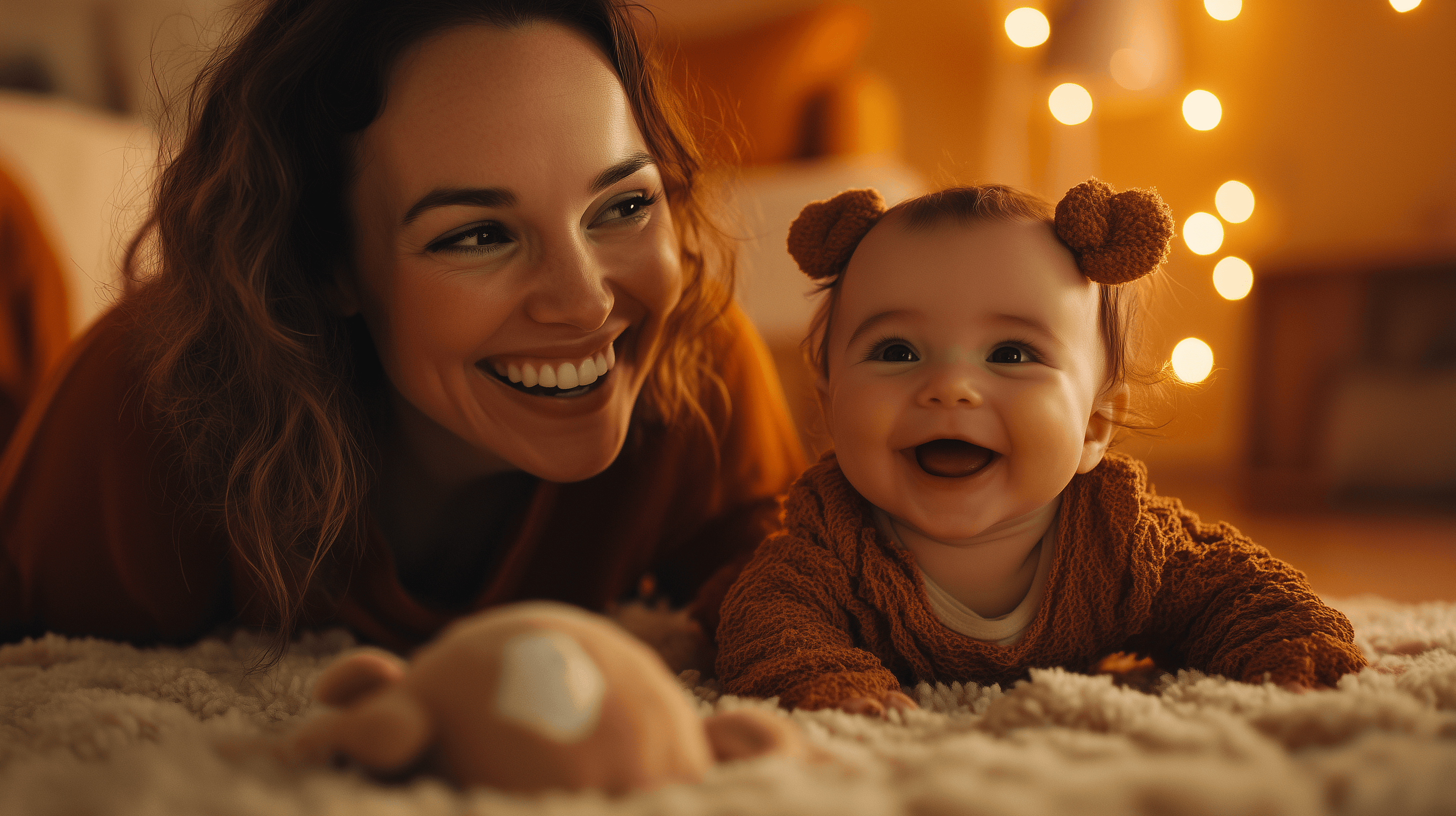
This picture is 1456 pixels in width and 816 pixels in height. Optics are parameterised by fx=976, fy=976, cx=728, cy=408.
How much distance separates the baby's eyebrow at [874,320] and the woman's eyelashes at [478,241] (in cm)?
33

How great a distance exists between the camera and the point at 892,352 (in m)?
0.85

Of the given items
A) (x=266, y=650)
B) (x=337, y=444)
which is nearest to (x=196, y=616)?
(x=266, y=650)

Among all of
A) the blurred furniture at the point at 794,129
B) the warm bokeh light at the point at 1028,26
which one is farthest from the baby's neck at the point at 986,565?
the warm bokeh light at the point at 1028,26

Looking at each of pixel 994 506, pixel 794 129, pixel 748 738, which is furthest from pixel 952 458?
pixel 794 129

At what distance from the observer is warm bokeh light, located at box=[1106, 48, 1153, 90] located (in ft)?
9.45

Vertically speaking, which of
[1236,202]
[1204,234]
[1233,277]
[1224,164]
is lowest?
[1233,277]

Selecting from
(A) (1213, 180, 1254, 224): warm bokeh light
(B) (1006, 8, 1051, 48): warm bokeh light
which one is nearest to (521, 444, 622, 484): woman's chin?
(A) (1213, 180, 1254, 224): warm bokeh light

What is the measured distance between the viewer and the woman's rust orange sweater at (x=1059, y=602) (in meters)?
0.79

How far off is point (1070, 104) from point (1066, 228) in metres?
2.75

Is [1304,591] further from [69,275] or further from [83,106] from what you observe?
[83,106]

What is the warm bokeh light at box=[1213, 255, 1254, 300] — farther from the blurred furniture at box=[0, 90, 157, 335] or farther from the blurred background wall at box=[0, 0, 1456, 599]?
the blurred furniture at box=[0, 90, 157, 335]

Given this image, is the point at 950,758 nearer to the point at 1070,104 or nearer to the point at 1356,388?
the point at 1356,388

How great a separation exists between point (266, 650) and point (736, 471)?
0.55m

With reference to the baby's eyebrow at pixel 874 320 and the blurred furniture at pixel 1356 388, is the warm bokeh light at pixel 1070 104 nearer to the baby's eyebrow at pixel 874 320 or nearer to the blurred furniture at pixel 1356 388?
the blurred furniture at pixel 1356 388
